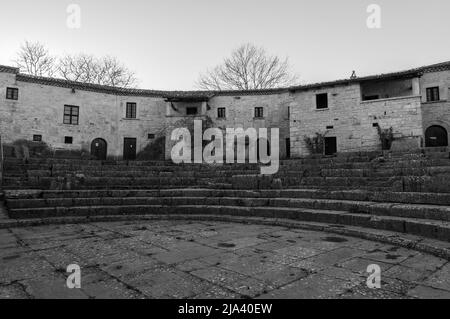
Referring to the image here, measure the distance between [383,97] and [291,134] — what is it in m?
6.86

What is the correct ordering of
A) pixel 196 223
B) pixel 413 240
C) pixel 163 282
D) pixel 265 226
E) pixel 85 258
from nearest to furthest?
pixel 163 282
pixel 85 258
pixel 413 240
pixel 265 226
pixel 196 223

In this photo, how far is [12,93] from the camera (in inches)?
783

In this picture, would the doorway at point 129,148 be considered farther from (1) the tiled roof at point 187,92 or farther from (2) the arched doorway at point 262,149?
(2) the arched doorway at point 262,149

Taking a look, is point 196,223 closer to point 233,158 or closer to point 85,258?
point 85,258

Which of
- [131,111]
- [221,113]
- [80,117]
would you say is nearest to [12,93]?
[80,117]

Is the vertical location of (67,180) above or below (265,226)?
above

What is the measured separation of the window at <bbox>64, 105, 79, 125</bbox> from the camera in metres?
22.0

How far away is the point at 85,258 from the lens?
416 cm

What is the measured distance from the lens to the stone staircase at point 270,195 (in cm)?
588

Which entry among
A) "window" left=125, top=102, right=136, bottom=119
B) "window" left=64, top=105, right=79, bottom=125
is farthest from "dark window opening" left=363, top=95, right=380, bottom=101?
"window" left=64, top=105, right=79, bottom=125

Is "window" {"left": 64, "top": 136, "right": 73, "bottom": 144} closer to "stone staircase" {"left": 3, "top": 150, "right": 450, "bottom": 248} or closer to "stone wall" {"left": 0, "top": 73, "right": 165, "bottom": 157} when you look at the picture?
"stone wall" {"left": 0, "top": 73, "right": 165, "bottom": 157}

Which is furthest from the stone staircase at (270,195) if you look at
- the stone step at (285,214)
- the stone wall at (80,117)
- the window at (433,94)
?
the window at (433,94)
